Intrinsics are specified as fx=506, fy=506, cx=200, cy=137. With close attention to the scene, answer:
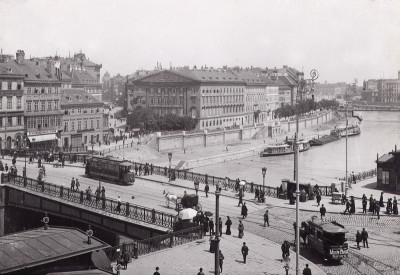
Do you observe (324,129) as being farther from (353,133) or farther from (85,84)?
(85,84)

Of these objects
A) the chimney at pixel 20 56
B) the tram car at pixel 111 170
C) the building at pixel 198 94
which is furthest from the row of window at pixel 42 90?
the building at pixel 198 94

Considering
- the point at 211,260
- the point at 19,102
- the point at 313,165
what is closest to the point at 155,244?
the point at 211,260

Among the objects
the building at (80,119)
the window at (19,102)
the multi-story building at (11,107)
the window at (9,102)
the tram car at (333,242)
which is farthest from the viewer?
the building at (80,119)

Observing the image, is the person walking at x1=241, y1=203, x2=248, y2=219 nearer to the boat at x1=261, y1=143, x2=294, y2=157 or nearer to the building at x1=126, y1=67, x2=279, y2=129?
the boat at x1=261, y1=143, x2=294, y2=157

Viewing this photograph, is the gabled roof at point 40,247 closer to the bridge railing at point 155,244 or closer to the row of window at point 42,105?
the bridge railing at point 155,244

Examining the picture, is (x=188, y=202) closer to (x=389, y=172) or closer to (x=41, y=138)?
(x=389, y=172)

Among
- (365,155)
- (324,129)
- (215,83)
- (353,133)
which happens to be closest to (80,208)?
(365,155)

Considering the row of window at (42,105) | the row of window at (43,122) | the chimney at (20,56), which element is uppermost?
the chimney at (20,56)
